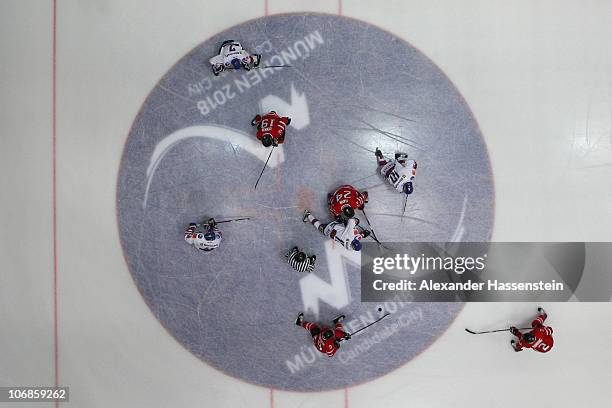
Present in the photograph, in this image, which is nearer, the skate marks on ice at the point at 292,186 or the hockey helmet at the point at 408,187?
the hockey helmet at the point at 408,187

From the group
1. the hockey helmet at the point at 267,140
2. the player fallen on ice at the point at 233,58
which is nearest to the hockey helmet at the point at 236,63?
the player fallen on ice at the point at 233,58

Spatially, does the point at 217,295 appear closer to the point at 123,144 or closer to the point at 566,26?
the point at 123,144

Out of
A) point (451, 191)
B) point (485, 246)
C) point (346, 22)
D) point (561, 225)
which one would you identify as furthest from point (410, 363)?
point (346, 22)

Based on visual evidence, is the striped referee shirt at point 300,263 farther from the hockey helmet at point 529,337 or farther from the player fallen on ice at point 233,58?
the hockey helmet at point 529,337

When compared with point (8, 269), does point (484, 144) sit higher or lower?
higher

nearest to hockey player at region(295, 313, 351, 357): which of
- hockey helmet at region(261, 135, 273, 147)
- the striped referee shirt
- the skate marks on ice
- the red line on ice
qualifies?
the skate marks on ice

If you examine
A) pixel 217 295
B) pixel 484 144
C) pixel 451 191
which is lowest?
pixel 217 295
